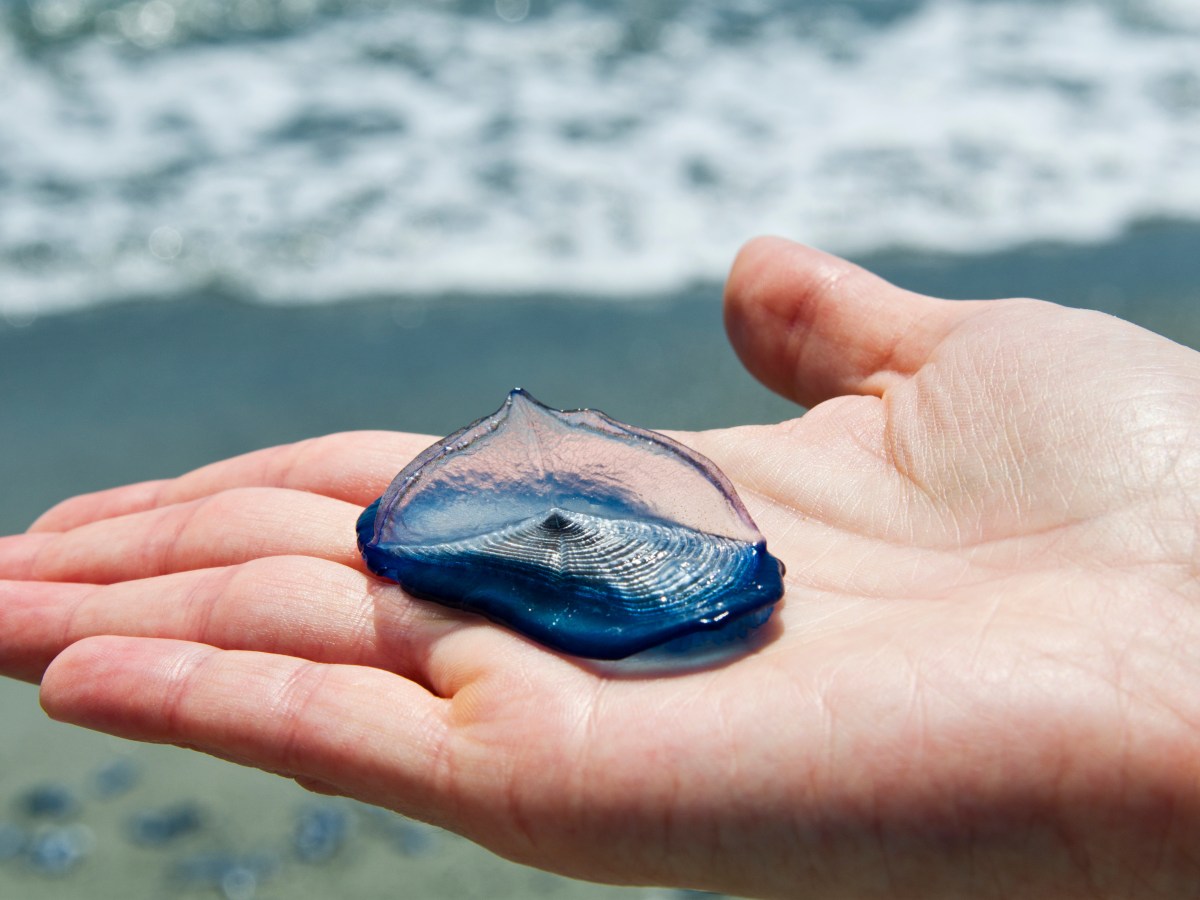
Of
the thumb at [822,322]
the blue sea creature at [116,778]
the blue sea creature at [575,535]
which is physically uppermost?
the thumb at [822,322]

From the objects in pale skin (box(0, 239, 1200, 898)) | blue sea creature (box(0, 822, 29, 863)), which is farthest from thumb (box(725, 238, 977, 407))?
blue sea creature (box(0, 822, 29, 863))

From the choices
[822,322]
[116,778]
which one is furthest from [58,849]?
[822,322]

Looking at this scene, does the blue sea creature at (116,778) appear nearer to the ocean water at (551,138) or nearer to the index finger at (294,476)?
the index finger at (294,476)

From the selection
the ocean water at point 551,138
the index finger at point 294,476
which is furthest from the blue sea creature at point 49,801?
the ocean water at point 551,138

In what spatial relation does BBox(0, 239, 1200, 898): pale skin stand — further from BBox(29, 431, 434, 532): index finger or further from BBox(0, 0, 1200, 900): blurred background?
BBox(0, 0, 1200, 900): blurred background

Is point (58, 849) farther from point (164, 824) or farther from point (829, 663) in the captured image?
point (829, 663)

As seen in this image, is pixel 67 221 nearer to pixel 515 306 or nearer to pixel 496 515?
pixel 515 306
